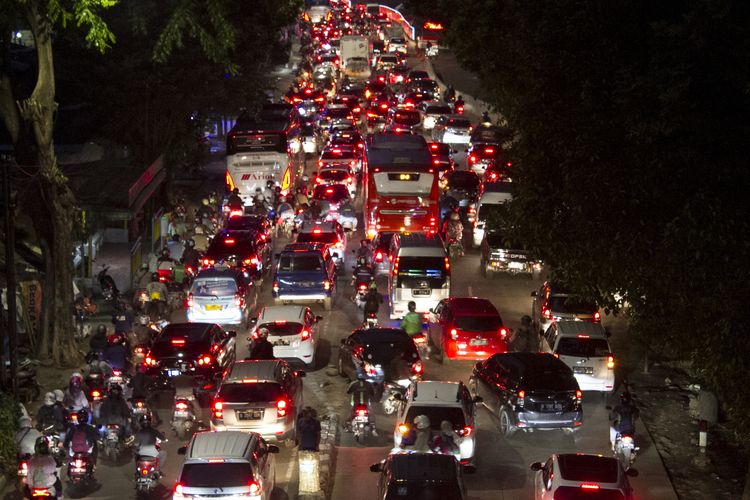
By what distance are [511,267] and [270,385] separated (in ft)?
53.7

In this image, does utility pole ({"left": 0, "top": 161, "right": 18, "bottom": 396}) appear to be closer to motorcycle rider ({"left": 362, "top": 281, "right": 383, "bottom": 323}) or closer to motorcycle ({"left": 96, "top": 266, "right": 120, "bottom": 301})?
motorcycle ({"left": 96, "top": 266, "right": 120, "bottom": 301})

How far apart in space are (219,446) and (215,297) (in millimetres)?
13066

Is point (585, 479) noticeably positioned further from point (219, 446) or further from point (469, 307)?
point (469, 307)

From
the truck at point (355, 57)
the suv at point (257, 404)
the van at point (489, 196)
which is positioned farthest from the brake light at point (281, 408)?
the truck at point (355, 57)

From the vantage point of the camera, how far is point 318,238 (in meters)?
37.0

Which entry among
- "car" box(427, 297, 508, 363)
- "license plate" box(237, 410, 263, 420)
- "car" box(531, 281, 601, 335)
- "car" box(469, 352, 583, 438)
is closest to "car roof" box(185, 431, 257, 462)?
"license plate" box(237, 410, 263, 420)

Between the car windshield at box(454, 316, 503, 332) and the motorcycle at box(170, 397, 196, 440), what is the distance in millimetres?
7305

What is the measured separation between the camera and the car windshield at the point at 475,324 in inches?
1096

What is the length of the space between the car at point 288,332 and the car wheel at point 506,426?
5.87m

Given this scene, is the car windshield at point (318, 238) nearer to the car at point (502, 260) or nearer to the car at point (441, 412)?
the car at point (502, 260)

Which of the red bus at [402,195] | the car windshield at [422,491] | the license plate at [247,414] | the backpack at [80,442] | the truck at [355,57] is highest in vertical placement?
the truck at [355,57]

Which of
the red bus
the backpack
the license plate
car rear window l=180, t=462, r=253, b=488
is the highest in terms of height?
the red bus

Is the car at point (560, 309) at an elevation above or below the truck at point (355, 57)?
below

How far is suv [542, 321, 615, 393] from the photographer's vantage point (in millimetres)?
25531
